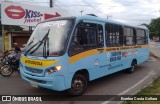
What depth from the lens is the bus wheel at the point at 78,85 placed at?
7.03 meters

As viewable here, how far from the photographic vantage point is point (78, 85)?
7230 millimetres

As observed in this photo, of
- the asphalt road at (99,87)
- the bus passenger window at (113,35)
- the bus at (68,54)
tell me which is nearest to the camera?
the bus at (68,54)

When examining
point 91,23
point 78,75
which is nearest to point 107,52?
point 91,23

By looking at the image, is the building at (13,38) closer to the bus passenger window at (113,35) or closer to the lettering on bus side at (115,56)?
the bus passenger window at (113,35)

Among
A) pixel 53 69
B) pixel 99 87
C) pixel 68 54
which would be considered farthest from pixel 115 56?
pixel 53 69

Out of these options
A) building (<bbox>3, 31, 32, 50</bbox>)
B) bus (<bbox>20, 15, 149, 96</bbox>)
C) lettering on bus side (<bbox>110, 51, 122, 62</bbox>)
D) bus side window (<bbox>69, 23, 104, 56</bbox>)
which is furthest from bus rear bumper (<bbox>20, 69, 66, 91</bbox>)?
building (<bbox>3, 31, 32, 50</bbox>)

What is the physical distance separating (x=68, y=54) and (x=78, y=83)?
1.09 metres

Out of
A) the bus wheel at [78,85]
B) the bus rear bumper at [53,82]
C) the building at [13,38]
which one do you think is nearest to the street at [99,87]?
the bus wheel at [78,85]

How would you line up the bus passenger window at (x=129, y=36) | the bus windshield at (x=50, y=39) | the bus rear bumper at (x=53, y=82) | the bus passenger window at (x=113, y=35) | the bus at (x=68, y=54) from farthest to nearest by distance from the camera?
the bus passenger window at (x=129, y=36), the bus passenger window at (x=113, y=35), the bus windshield at (x=50, y=39), the bus at (x=68, y=54), the bus rear bumper at (x=53, y=82)

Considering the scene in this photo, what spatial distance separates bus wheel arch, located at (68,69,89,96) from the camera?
7031 mm

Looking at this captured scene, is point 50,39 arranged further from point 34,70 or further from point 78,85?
point 78,85

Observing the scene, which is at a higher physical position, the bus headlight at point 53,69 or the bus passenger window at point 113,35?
the bus passenger window at point 113,35

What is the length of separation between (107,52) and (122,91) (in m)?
1.66

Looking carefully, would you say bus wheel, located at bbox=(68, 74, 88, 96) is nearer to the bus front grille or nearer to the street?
the street
